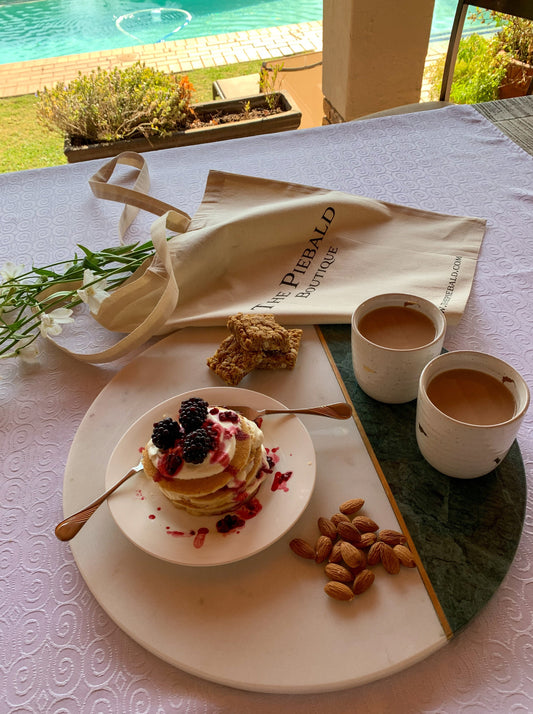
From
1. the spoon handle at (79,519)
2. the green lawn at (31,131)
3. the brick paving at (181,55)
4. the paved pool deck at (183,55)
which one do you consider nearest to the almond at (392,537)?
the spoon handle at (79,519)

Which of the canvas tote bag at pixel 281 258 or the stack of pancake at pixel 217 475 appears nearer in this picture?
the stack of pancake at pixel 217 475

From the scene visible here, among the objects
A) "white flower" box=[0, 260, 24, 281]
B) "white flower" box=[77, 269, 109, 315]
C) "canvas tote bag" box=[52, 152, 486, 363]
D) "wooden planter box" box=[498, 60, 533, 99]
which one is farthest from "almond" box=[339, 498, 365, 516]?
"wooden planter box" box=[498, 60, 533, 99]

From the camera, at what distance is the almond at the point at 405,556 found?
1.94 ft

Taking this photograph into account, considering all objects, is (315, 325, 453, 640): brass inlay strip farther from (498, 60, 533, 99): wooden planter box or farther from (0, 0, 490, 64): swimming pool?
(0, 0, 490, 64): swimming pool

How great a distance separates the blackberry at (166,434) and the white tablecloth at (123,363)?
181mm

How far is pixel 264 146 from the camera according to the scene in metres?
1.48

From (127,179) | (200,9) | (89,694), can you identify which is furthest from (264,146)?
(200,9)

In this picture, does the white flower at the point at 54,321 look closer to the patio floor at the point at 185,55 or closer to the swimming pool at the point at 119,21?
the patio floor at the point at 185,55

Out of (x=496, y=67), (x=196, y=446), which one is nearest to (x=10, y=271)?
(x=196, y=446)

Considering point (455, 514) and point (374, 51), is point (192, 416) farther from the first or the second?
point (374, 51)

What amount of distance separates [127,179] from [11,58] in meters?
6.61

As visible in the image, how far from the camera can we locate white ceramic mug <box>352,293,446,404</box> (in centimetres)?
71

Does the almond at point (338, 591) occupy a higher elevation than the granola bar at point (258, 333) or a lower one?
lower

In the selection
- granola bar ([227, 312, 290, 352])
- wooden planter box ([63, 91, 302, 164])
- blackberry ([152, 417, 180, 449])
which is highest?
blackberry ([152, 417, 180, 449])
